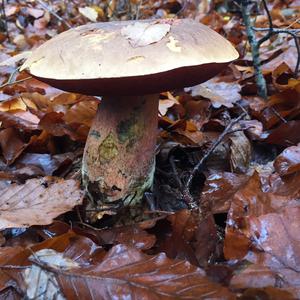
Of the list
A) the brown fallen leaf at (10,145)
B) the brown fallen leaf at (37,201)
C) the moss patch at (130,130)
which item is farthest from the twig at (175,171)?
the brown fallen leaf at (10,145)

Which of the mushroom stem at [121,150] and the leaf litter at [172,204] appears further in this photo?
the mushroom stem at [121,150]

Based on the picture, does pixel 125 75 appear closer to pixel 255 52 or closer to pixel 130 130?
pixel 130 130

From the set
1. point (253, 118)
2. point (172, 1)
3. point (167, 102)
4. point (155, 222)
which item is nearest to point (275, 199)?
point (155, 222)

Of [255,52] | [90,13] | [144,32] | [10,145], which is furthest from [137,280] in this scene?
[90,13]

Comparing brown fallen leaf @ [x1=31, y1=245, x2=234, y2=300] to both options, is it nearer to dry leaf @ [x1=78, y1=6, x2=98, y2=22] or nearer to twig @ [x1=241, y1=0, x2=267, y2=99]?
twig @ [x1=241, y1=0, x2=267, y2=99]

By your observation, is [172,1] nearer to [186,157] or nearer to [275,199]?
[186,157]

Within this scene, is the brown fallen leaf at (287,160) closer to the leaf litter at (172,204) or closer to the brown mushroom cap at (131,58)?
the leaf litter at (172,204)
